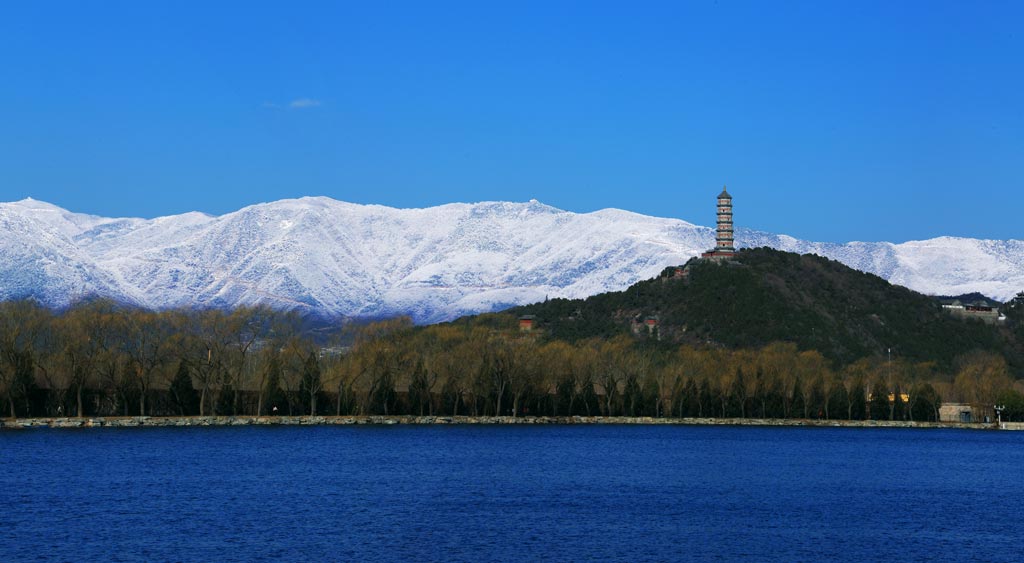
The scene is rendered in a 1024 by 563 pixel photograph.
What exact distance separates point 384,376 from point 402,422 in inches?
201

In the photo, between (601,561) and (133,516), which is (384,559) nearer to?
(601,561)

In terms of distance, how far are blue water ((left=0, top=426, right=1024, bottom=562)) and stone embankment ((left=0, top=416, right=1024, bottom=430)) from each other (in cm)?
563

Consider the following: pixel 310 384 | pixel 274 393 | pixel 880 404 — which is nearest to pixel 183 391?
pixel 274 393

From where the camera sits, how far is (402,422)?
12838 cm

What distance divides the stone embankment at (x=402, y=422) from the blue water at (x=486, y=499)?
5625 millimetres

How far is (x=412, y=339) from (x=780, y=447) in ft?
160

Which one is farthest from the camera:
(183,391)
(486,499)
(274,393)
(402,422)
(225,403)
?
(402,422)

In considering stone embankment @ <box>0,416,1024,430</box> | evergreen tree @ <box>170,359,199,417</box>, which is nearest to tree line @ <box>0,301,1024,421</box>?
evergreen tree @ <box>170,359,199,417</box>

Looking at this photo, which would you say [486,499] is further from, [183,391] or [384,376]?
[183,391]

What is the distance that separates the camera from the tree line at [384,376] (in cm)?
11594

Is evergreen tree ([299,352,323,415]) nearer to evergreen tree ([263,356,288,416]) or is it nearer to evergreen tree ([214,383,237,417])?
evergreen tree ([263,356,288,416])

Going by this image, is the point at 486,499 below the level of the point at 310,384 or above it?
below

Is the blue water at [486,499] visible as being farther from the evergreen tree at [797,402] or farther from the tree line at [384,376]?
the evergreen tree at [797,402]

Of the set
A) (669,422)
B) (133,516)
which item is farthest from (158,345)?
(133,516)
